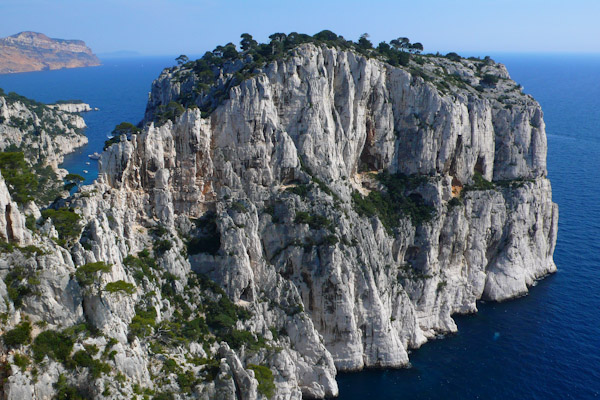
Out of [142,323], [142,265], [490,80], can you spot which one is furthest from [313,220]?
[490,80]

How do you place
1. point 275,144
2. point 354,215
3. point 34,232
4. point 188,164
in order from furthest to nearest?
point 354,215 < point 275,144 < point 188,164 < point 34,232

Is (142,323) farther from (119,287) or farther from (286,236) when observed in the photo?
(286,236)

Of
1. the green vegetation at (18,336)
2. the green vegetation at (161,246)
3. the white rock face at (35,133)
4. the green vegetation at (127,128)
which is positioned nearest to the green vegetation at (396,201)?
the green vegetation at (161,246)

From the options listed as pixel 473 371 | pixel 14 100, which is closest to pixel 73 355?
pixel 473 371

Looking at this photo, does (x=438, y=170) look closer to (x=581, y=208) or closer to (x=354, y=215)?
(x=354, y=215)

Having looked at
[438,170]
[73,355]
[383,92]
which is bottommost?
[73,355]

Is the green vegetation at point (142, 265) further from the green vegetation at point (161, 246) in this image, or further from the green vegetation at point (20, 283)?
the green vegetation at point (20, 283)

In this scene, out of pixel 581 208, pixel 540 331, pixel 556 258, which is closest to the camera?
pixel 540 331
